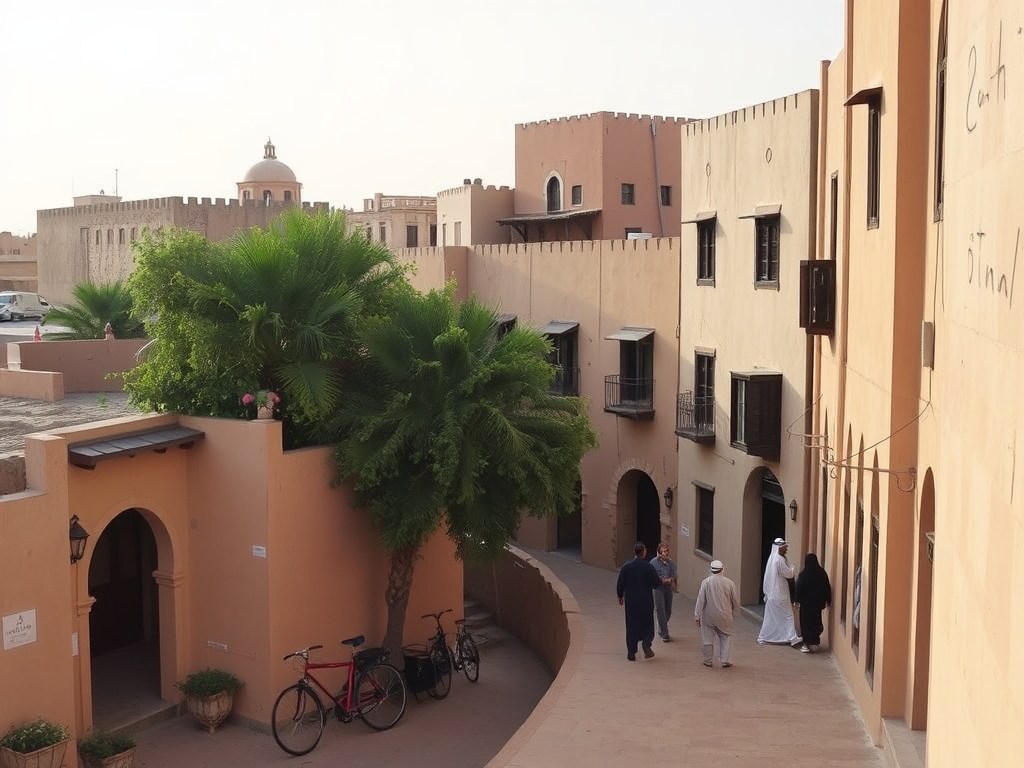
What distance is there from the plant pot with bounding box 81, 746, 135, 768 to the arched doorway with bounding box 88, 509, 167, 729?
10.0 feet

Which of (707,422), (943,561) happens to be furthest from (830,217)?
(943,561)

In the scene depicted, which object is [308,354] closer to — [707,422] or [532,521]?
[707,422]

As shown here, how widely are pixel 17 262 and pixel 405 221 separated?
27965 millimetres

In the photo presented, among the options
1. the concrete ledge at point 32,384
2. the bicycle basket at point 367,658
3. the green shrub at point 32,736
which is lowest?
the bicycle basket at point 367,658

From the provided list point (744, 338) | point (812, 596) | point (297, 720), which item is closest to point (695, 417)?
point (744, 338)

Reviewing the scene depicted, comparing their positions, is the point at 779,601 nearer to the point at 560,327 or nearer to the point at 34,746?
the point at 34,746

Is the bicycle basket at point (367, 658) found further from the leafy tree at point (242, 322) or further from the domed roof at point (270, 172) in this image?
the domed roof at point (270, 172)

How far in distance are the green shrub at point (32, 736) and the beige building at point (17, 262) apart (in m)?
56.7

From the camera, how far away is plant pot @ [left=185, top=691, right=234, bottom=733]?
1427 cm

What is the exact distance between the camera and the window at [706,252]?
20.4 meters

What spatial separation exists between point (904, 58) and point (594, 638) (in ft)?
28.6

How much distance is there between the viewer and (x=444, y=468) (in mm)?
14703

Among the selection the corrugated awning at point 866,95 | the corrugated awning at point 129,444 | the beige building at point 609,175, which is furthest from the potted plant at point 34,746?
the beige building at point 609,175

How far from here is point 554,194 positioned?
35.9 meters
